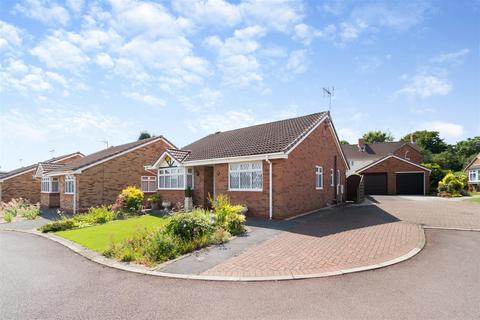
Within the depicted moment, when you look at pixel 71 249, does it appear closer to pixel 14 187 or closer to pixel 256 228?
pixel 256 228

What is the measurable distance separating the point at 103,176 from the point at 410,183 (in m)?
31.0

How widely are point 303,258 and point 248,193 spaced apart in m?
6.96

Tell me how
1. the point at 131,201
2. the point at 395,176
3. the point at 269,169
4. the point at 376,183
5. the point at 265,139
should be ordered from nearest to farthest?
1. the point at 269,169
2. the point at 265,139
3. the point at 131,201
4. the point at 395,176
5. the point at 376,183

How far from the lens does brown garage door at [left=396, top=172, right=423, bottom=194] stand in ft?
102

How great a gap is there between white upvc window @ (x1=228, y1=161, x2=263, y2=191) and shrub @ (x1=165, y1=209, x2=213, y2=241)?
4876 millimetres

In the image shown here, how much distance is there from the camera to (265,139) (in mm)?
15961

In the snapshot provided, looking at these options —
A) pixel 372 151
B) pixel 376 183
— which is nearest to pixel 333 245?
pixel 376 183

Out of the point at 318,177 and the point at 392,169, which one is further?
the point at 392,169

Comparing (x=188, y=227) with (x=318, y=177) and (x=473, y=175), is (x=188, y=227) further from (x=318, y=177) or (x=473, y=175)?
(x=473, y=175)

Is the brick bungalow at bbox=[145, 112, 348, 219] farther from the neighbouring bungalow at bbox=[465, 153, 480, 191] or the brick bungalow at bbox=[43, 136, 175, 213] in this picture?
the neighbouring bungalow at bbox=[465, 153, 480, 191]

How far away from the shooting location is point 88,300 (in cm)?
530

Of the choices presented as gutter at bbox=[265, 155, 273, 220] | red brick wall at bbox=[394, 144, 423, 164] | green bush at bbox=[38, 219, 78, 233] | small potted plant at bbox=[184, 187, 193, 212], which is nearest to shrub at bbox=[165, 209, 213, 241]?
gutter at bbox=[265, 155, 273, 220]

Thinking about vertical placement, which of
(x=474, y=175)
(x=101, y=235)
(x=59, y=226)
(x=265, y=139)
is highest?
(x=265, y=139)

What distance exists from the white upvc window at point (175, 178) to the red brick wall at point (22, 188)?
20.4 m
